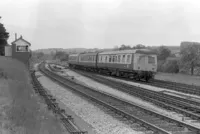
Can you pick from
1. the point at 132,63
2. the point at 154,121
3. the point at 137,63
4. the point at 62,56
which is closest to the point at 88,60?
the point at 132,63

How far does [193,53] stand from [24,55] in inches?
1009

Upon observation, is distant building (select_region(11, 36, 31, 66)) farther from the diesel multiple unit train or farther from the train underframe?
the train underframe

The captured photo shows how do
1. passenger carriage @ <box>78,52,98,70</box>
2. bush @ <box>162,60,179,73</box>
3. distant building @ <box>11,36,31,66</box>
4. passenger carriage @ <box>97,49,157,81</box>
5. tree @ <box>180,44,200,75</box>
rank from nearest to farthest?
passenger carriage @ <box>97,49,157,81</box> < distant building @ <box>11,36,31,66</box> < passenger carriage @ <box>78,52,98,70</box> < tree @ <box>180,44,200,75</box> < bush @ <box>162,60,179,73</box>

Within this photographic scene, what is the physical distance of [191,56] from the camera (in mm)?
42562

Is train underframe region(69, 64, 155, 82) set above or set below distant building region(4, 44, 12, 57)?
below

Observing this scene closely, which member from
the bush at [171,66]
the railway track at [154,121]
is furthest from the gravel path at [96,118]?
the bush at [171,66]

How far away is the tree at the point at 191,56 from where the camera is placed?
4188 cm

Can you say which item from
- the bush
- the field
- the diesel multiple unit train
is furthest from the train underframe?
the bush

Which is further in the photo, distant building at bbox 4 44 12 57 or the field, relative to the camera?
distant building at bbox 4 44 12 57

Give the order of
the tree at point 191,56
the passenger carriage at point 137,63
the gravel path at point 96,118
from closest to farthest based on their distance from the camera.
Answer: the gravel path at point 96,118
the passenger carriage at point 137,63
the tree at point 191,56

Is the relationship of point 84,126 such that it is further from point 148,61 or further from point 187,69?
point 187,69

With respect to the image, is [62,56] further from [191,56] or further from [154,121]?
[154,121]

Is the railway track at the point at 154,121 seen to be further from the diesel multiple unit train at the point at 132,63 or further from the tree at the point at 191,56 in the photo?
the tree at the point at 191,56

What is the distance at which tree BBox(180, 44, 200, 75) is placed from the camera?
41.9 meters
